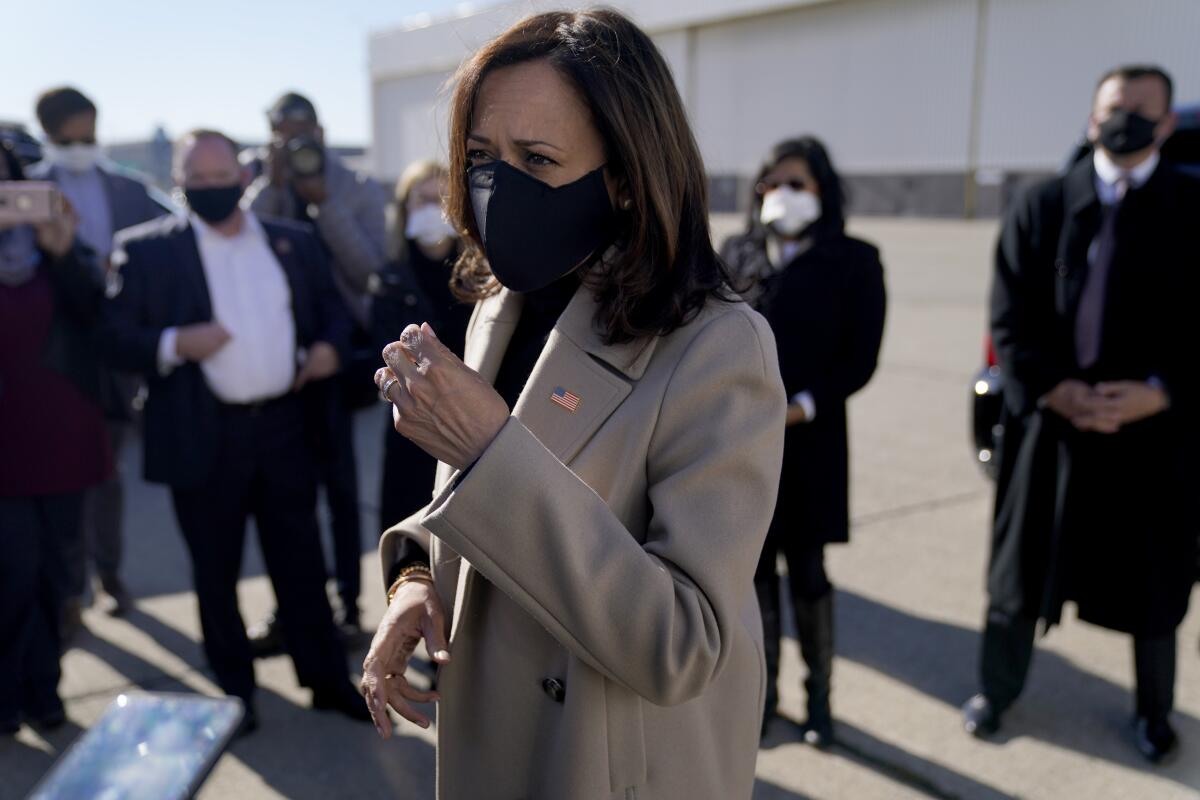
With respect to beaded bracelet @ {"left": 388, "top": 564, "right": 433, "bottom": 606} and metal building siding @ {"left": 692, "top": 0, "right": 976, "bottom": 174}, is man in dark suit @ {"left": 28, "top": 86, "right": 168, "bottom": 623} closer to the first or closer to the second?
beaded bracelet @ {"left": 388, "top": 564, "right": 433, "bottom": 606}

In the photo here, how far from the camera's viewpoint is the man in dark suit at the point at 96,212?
421 centimetres

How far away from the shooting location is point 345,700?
11.9 feet

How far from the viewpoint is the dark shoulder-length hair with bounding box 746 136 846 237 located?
3.43 m

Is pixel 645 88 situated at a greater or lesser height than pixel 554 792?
greater

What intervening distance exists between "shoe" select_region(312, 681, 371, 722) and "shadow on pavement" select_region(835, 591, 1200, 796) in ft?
5.37

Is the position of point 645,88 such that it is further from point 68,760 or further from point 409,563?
point 68,760

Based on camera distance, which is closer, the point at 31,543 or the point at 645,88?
the point at 645,88

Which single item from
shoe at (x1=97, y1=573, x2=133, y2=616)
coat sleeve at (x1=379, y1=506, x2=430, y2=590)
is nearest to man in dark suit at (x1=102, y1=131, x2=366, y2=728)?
shoe at (x1=97, y1=573, x2=133, y2=616)

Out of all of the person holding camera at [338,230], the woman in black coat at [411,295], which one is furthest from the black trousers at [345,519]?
the woman in black coat at [411,295]

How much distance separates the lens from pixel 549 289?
69.6 inches

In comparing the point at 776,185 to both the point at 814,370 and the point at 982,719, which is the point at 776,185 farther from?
the point at 982,719

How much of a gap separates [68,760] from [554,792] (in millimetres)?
770

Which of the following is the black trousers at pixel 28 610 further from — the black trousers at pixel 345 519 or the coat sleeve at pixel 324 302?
the coat sleeve at pixel 324 302

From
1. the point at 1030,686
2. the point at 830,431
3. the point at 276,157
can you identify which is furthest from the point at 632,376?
the point at 276,157
